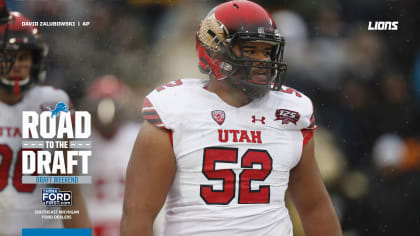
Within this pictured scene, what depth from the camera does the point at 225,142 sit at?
1.42m

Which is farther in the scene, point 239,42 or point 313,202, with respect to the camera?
point 313,202

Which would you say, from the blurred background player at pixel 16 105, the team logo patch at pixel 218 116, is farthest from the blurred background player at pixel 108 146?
the team logo patch at pixel 218 116

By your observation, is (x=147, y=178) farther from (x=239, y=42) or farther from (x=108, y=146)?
(x=108, y=146)

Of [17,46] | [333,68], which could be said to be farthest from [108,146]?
[333,68]

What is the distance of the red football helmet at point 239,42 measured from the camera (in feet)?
4.77

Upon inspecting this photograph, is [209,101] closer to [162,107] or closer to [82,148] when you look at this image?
[162,107]

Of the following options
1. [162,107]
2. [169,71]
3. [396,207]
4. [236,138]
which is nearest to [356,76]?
[396,207]

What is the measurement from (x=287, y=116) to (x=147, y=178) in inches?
18.4

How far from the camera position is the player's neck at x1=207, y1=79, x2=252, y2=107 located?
150cm

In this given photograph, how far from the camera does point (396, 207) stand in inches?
93.0

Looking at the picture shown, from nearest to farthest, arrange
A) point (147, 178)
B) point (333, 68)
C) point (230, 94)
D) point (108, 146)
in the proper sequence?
point (147, 178) < point (230, 94) < point (108, 146) < point (333, 68)

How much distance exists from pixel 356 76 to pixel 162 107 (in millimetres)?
1223

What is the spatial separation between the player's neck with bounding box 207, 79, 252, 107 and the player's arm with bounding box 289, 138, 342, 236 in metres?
0.29

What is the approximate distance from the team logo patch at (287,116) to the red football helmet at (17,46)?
1.07m
